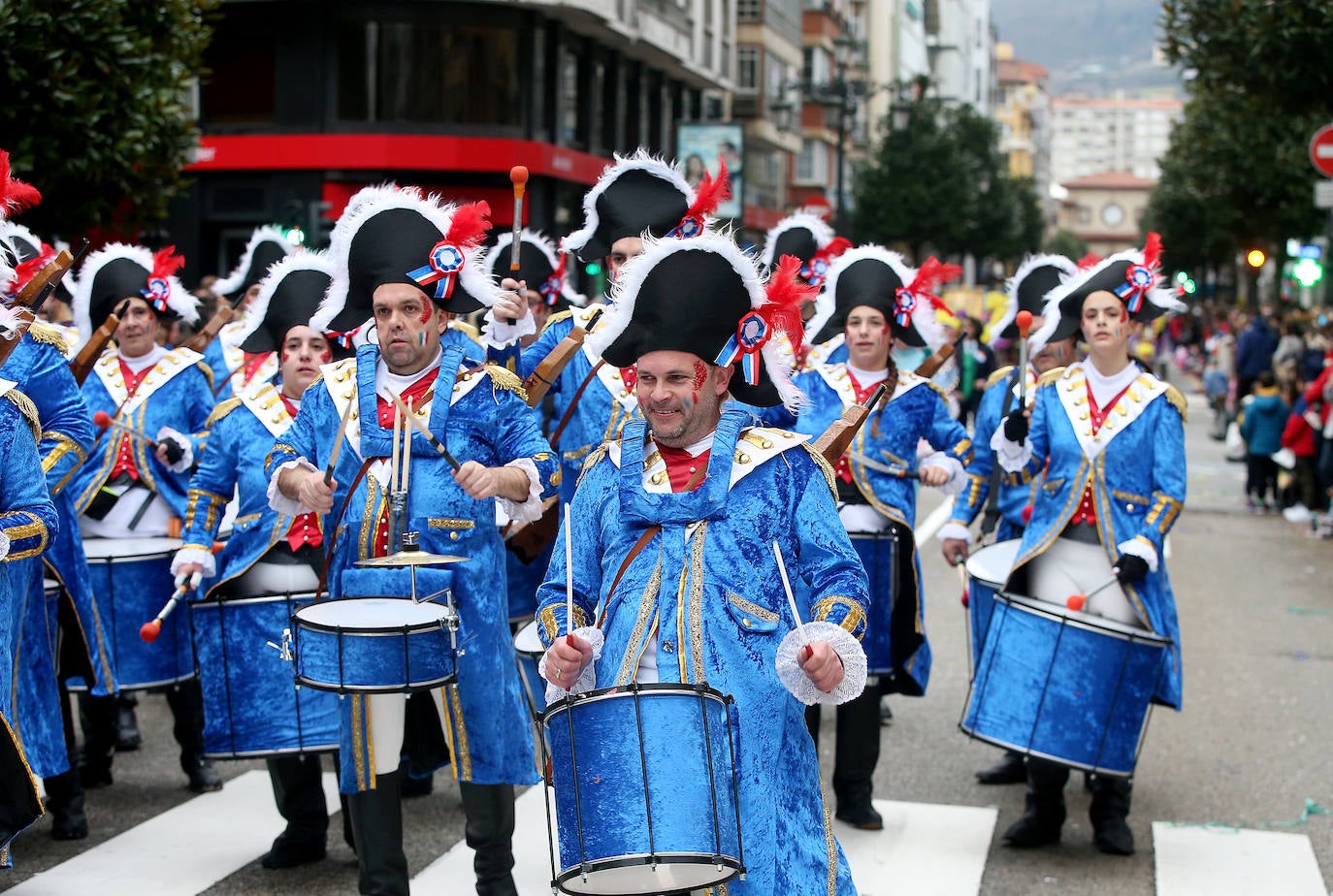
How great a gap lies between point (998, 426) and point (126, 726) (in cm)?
434

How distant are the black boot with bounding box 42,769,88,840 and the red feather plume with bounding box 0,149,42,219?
2.27 m

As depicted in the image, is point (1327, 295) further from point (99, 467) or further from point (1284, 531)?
point (99, 467)

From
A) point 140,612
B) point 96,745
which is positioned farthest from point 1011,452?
point 96,745

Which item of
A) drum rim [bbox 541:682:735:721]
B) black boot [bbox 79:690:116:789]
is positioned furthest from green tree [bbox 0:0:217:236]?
drum rim [bbox 541:682:735:721]

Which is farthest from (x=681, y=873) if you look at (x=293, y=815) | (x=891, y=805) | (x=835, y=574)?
(x=891, y=805)

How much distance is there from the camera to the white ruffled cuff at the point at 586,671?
171 inches

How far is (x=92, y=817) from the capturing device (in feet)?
24.2

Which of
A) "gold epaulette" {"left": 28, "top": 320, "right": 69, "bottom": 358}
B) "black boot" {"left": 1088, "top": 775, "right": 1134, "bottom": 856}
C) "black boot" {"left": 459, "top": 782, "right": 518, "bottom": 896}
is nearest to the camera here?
"black boot" {"left": 459, "top": 782, "right": 518, "bottom": 896}

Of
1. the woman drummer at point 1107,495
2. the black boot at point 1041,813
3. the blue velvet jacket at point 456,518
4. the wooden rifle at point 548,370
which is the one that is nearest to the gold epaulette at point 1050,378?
the woman drummer at point 1107,495

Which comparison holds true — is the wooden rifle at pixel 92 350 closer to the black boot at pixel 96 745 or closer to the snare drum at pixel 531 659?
the black boot at pixel 96 745

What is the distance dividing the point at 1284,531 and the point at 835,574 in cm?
1478

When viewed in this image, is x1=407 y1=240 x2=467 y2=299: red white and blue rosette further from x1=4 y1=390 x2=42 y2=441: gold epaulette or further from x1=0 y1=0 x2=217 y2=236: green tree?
x1=0 y1=0 x2=217 y2=236: green tree

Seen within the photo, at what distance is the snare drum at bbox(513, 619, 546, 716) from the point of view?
676 cm

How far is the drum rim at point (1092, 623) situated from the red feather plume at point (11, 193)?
146 inches
